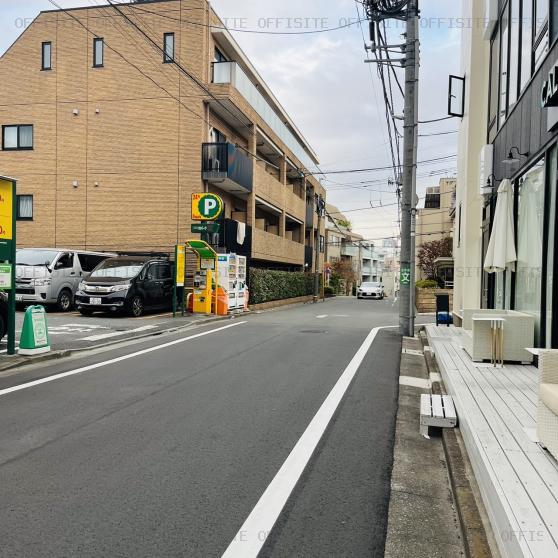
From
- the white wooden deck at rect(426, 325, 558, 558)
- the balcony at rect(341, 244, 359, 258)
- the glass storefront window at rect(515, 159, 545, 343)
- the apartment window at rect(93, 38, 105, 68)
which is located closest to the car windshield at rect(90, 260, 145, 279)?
the apartment window at rect(93, 38, 105, 68)

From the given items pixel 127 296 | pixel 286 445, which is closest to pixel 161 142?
pixel 127 296

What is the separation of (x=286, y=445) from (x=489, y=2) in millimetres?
12181

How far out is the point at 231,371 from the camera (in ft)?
26.5

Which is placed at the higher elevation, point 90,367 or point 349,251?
point 349,251

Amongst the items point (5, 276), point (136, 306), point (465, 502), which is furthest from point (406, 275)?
point (465, 502)

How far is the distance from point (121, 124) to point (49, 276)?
8.70 metres

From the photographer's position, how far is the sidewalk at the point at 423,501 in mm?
3010

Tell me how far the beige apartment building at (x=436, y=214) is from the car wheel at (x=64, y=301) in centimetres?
→ 3845

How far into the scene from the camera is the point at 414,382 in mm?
7871

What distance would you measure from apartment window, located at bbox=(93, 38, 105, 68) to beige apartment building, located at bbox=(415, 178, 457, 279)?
35.2 meters

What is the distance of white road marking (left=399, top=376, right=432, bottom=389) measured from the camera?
7.57 meters

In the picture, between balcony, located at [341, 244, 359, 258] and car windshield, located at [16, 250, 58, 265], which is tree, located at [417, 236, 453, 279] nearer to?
car windshield, located at [16, 250, 58, 265]

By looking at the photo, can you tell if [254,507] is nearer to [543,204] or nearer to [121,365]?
[121,365]

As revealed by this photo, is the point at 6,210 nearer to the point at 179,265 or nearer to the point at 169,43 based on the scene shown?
the point at 179,265
